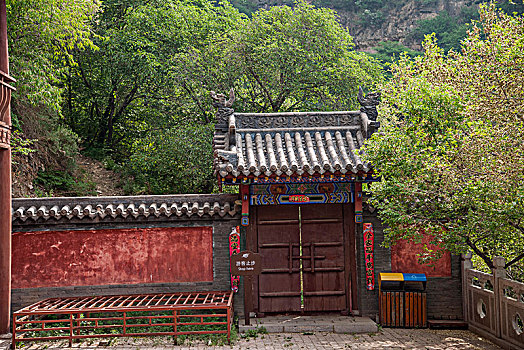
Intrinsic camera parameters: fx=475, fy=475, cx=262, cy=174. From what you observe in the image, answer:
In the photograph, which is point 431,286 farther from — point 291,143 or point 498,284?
point 291,143

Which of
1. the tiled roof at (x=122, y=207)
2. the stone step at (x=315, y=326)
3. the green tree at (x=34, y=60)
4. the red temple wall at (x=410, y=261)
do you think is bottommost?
the stone step at (x=315, y=326)

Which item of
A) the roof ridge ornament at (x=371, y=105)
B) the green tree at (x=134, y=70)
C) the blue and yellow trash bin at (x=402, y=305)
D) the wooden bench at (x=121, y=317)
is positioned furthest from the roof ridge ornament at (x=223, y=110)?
the green tree at (x=134, y=70)

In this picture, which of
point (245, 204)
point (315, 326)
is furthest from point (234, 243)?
point (315, 326)

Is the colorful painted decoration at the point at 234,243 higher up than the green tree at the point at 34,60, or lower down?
lower down

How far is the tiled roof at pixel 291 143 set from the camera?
846 centimetres

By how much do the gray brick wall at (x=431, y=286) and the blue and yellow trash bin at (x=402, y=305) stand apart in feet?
1.20

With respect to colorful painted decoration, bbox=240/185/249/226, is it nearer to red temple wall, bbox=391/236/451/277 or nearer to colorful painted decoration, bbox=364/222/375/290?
colorful painted decoration, bbox=364/222/375/290

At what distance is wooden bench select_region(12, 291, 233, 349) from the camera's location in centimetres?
760

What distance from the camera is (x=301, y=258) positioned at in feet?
30.8

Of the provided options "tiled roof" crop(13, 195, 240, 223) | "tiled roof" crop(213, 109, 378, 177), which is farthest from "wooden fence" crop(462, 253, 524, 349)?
"tiled roof" crop(13, 195, 240, 223)

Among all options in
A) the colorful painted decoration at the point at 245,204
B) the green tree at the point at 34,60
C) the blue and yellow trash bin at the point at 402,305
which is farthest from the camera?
the green tree at the point at 34,60

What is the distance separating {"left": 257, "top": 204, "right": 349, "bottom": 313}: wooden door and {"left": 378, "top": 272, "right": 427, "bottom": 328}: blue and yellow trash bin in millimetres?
815

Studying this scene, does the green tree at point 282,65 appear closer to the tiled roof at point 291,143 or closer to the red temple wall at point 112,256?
the tiled roof at point 291,143

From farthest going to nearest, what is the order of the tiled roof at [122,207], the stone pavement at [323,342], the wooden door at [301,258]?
the wooden door at [301,258] → the tiled roof at [122,207] → the stone pavement at [323,342]
